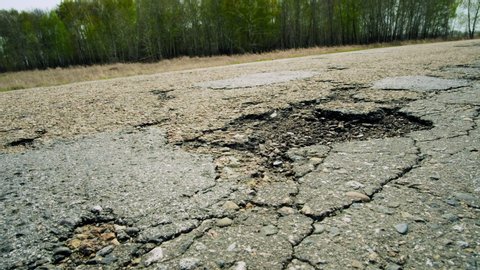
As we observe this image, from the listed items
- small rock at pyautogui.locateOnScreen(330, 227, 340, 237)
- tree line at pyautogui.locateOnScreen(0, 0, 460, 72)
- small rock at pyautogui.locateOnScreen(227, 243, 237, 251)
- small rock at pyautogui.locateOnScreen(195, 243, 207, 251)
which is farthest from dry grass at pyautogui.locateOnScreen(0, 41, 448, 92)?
tree line at pyautogui.locateOnScreen(0, 0, 460, 72)

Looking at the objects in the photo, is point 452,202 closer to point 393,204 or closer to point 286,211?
point 393,204

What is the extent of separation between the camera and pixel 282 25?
31.1 meters

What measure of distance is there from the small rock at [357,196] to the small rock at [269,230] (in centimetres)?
50

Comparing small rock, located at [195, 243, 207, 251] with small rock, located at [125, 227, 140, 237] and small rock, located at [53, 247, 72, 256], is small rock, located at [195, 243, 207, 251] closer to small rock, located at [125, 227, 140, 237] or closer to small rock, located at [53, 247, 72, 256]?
small rock, located at [125, 227, 140, 237]

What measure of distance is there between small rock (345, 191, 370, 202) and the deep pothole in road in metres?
0.50

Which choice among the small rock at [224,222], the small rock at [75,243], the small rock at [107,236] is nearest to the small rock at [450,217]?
the small rock at [224,222]

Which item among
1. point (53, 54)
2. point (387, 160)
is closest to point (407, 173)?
point (387, 160)

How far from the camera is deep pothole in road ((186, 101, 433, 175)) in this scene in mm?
2258

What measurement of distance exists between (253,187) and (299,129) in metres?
1.12

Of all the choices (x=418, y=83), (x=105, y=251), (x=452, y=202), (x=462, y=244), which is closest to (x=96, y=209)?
(x=105, y=251)

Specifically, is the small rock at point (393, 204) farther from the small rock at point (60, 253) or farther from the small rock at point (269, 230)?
the small rock at point (60, 253)

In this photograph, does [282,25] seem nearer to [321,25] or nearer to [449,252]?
[321,25]

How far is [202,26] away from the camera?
30141mm

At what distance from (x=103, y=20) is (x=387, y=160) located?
34707mm
